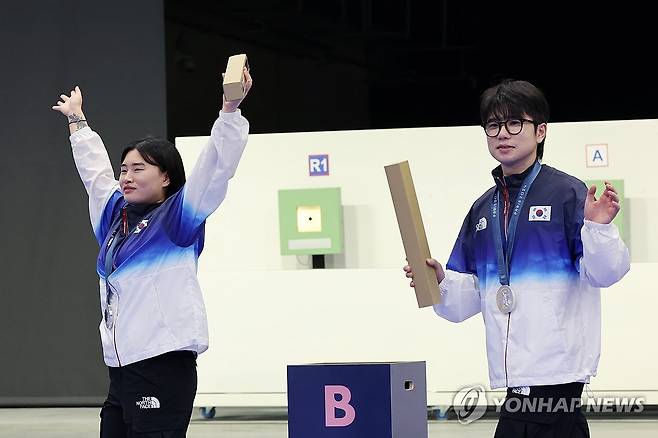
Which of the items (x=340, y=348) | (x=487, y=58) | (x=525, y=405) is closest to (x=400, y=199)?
(x=525, y=405)

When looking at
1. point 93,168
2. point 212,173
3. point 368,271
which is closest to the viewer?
point 212,173

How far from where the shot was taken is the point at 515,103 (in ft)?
9.78

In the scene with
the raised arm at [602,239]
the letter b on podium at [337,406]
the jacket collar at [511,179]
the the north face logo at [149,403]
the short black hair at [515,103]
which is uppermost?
the short black hair at [515,103]

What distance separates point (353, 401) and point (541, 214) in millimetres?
827

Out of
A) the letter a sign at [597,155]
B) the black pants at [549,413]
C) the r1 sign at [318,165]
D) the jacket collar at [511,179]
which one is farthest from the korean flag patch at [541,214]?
the r1 sign at [318,165]

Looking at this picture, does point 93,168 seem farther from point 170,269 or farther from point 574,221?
point 574,221

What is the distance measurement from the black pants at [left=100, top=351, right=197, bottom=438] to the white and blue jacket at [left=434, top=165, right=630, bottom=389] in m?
0.89

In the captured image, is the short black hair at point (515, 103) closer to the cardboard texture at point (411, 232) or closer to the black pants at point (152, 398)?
the cardboard texture at point (411, 232)

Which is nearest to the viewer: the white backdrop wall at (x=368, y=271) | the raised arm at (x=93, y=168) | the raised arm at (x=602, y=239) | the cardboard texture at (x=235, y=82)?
the raised arm at (x=602, y=239)

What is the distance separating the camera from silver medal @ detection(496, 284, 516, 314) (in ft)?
9.34

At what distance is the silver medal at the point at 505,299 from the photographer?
285 centimetres

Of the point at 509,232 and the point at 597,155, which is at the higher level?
the point at 597,155

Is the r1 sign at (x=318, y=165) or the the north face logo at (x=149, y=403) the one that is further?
the r1 sign at (x=318, y=165)

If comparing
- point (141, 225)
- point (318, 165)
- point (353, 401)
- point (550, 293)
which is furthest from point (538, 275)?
point (318, 165)
